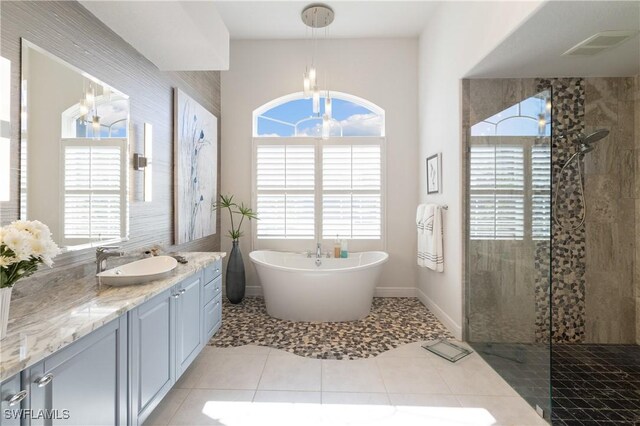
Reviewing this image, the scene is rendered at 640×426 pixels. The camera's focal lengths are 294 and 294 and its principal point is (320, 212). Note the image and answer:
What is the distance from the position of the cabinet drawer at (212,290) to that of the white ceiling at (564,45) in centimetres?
294

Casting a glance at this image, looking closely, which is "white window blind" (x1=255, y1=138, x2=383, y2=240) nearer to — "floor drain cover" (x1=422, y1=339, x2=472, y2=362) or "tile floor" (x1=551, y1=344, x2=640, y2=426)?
"floor drain cover" (x1=422, y1=339, x2=472, y2=362)

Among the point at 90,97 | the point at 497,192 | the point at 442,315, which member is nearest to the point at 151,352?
the point at 90,97

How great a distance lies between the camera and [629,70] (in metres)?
2.63

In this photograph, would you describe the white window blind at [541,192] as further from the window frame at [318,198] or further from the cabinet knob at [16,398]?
the cabinet knob at [16,398]

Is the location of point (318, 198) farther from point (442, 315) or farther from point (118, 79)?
point (118, 79)

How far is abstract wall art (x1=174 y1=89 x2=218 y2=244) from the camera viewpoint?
2.97 meters

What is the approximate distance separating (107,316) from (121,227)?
44.4 inches

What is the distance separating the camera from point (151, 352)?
5.39 ft

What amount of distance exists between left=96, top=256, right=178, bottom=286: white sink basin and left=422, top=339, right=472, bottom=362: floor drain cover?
Answer: 2.27 metres

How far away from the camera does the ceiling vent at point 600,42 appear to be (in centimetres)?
200

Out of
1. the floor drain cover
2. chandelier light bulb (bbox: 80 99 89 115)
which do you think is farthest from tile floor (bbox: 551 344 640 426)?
chandelier light bulb (bbox: 80 99 89 115)

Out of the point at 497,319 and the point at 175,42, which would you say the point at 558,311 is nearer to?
the point at 497,319

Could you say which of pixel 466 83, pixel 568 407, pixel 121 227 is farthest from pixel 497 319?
pixel 121 227

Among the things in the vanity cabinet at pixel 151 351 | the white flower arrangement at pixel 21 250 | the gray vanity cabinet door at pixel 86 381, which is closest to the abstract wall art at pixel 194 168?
the vanity cabinet at pixel 151 351
